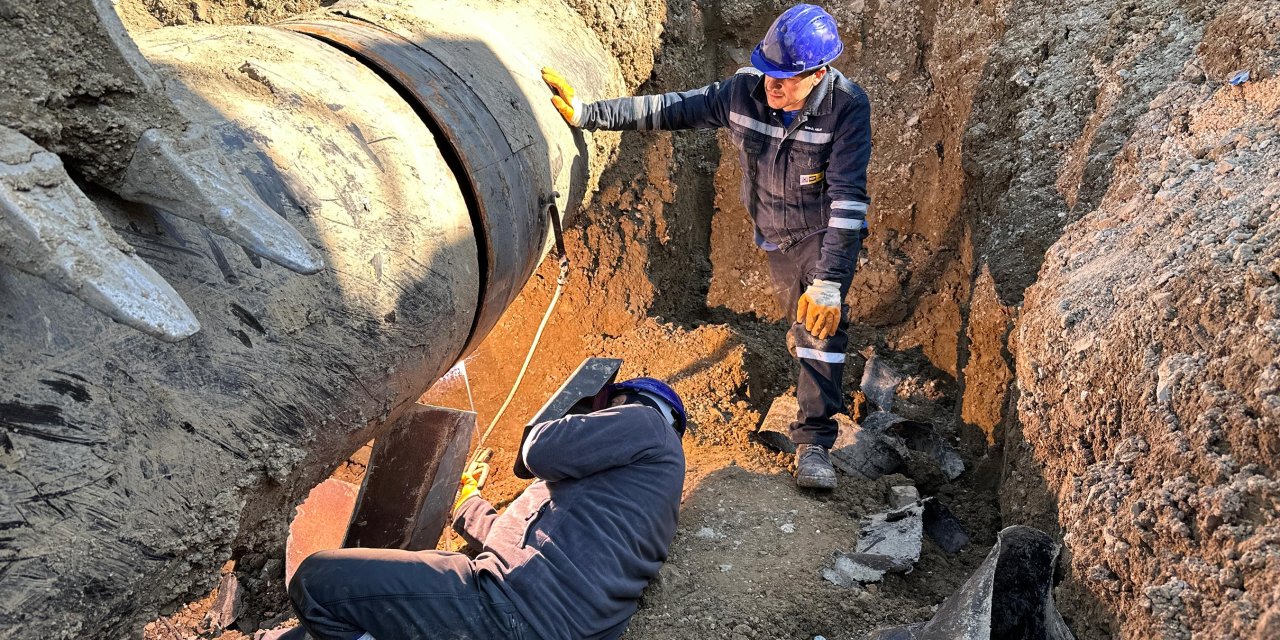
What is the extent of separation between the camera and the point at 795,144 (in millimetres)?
3473

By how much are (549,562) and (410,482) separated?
0.64 metres

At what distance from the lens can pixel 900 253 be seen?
4680mm

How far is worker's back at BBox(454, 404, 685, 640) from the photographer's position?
2.47 metres

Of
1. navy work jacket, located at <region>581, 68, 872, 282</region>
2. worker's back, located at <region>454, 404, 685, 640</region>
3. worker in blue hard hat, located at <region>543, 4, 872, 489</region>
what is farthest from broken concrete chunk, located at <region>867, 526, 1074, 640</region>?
navy work jacket, located at <region>581, 68, 872, 282</region>

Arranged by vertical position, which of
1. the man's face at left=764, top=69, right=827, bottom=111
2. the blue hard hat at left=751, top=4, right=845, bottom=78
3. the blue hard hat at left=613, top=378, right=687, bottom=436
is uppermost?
the blue hard hat at left=751, top=4, right=845, bottom=78

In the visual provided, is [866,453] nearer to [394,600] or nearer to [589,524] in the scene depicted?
[589,524]

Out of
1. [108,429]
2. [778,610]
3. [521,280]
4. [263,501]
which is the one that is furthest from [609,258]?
[108,429]

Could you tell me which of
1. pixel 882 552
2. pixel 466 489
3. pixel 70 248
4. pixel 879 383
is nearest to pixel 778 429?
pixel 879 383

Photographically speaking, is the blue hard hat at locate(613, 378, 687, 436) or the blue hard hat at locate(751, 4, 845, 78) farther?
the blue hard hat at locate(751, 4, 845, 78)

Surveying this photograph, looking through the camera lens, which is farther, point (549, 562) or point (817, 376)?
point (817, 376)

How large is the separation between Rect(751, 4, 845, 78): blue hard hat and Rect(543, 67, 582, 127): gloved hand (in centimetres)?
72

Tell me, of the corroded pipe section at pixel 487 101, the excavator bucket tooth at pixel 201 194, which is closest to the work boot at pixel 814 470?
the corroded pipe section at pixel 487 101

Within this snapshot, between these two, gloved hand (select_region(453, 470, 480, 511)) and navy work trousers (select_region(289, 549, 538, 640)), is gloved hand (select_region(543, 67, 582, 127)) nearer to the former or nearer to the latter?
gloved hand (select_region(453, 470, 480, 511))

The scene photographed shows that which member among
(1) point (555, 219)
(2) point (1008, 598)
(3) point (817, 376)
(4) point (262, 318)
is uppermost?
(1) point (555, 219)
